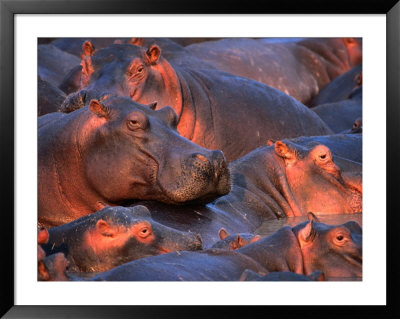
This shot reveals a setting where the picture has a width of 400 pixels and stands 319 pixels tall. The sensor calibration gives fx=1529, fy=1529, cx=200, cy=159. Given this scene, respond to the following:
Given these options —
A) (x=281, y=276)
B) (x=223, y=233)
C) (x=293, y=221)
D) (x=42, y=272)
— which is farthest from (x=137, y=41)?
(x=281, y=276)

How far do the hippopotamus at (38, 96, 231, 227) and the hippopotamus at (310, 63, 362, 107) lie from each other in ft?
18.0

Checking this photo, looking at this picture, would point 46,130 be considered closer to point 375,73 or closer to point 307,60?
point 375,73

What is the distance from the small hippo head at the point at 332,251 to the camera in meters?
8.29

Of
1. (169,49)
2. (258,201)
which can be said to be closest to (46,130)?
(258,201)

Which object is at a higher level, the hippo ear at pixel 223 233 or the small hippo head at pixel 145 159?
the small hippo head at pixel 145 159

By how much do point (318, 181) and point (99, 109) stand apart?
1.85 meters

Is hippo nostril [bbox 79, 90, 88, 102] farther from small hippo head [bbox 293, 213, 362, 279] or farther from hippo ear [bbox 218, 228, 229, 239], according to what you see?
small hippo head [bbox 293, 213, 362, 279]

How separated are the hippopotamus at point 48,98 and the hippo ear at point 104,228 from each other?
324 cm

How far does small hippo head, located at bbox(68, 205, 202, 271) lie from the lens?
847cm

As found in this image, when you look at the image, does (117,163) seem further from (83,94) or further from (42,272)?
(42,272)

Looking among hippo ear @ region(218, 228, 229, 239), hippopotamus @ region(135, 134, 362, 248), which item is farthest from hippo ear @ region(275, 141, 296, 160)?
hippo ear @ region(218, 228, 229, 239)

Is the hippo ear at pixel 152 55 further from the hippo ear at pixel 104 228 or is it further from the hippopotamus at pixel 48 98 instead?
the hippo ear at pixel 104 228

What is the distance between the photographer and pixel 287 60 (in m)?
15.7

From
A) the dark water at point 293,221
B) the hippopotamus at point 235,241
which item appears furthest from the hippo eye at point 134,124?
the hippopotamus at point 235,241
